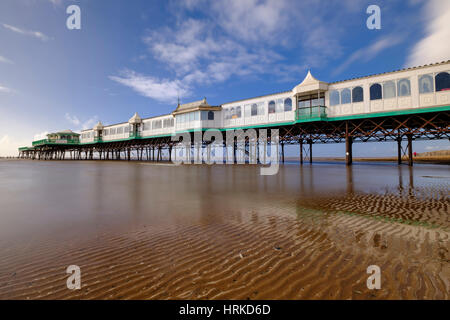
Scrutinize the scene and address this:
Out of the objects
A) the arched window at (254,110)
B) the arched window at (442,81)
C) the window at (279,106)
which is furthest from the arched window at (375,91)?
the arched window at (254,110)

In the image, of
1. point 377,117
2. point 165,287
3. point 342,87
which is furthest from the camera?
point 342,87

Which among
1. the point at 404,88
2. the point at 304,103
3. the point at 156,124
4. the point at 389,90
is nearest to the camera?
the point at 404,88

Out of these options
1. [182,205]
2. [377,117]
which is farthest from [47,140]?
[377,117]

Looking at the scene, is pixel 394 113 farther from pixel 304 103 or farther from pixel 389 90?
pixel 304 103

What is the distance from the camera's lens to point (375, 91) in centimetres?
1955

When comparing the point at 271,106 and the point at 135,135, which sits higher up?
the point at 271,106

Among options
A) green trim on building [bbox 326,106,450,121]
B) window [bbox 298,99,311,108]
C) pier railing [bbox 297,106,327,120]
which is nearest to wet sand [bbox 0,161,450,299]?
green trim on building [bbox 326,106,450,121]

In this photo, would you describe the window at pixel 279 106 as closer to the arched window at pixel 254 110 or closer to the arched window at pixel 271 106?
the arched window at pixel 271 106

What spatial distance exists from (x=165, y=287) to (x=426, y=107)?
2455 centimetres

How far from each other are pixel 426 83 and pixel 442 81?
994mm

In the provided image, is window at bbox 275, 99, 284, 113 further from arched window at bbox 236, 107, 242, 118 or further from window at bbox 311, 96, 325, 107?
arched window at bbox 236, 107, 242, 118

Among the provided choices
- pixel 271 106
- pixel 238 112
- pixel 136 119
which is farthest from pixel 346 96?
pixel 136 119
